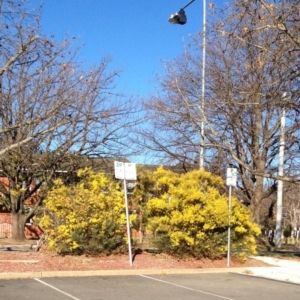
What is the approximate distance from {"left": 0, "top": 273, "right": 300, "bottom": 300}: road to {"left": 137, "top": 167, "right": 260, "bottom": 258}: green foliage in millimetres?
1991

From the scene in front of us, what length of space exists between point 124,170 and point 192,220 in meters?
2.63

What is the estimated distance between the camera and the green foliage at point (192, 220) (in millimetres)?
16344

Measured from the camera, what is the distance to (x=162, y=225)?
16.6 metres

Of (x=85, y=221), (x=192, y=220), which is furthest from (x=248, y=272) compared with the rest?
(x=85, y=221)

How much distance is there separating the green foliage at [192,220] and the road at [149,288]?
1.99 metres

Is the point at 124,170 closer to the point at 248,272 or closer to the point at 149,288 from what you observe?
the point at 149,288

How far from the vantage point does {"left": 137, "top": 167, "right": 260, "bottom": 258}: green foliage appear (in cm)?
1634

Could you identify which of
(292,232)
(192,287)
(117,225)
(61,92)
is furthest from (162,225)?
(292,232)

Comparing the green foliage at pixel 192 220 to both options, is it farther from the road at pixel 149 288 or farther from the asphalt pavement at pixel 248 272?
the road at pixel 149 288

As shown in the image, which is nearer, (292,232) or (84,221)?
(84,221)

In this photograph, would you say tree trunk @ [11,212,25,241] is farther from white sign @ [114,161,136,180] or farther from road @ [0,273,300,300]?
road @ [0,273,300,300]

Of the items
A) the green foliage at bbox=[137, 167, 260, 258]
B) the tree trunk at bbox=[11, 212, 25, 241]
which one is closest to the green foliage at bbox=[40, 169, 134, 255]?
the green foliage at bbox=[137, 167, 260, 258]

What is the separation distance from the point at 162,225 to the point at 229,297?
543cm

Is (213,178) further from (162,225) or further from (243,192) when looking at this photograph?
(243,192)
